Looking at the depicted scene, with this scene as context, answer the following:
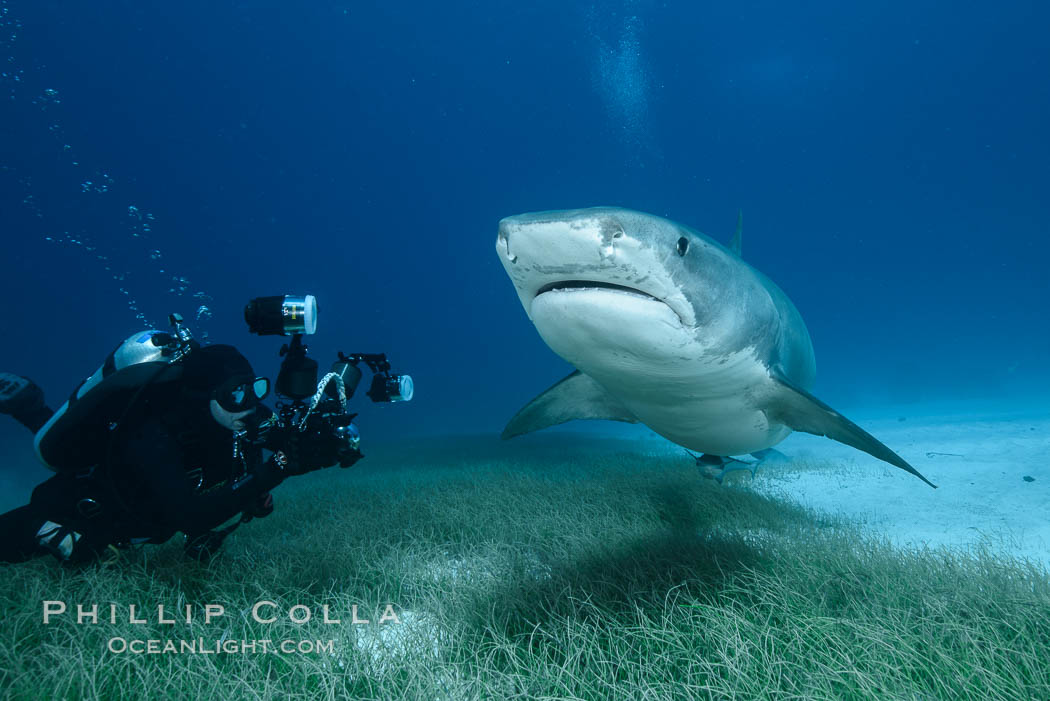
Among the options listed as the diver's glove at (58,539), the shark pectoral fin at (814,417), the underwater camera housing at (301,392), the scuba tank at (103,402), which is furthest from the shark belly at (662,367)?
the diver's glove at (58,539)

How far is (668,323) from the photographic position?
8.29 ft

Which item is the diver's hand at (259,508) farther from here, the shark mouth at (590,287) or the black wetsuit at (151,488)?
the shark mouth at (590,287)

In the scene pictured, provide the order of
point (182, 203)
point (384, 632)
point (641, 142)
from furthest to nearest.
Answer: point (641, 142), point (182, 203), point (384, 632)

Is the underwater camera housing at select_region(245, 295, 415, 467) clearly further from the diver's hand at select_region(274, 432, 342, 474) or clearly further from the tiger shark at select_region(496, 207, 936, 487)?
the tiger shark at select_region(496, 207, 936, 487)

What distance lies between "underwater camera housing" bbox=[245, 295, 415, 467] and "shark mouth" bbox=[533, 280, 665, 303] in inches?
71.3

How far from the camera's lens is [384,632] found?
267cm

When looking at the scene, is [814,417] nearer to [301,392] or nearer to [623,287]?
[623,287]

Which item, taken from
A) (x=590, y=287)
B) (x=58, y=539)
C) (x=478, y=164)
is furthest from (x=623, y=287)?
(x=478, y=164)

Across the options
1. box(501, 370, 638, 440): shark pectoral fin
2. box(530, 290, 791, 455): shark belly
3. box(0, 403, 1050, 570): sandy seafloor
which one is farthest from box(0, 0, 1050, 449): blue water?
box(530, 290, 791, 455): shark belly

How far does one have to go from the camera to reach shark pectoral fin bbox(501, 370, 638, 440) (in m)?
4.82

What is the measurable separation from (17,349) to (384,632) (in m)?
79.2

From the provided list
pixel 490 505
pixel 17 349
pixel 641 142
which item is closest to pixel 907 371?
pixel 490 505

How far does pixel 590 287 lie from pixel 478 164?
3075 inches

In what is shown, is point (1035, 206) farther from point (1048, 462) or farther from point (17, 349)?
point (17, 349)
